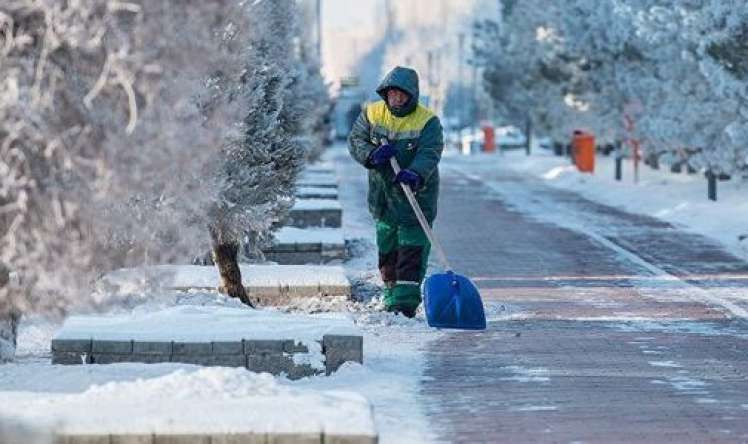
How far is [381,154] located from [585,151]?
3243cm

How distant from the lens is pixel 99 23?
7.89 m

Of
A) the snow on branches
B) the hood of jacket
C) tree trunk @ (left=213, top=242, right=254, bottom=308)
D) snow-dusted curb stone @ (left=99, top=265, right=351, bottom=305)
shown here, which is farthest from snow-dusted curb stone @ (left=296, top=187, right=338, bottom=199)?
the hood of jacket

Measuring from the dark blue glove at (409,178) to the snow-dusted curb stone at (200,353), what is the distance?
10.9 feet

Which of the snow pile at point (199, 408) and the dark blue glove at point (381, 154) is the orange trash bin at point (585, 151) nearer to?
the dark blue glove at point (381, 154)

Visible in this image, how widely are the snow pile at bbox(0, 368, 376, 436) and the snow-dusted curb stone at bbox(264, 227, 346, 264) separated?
8859mm

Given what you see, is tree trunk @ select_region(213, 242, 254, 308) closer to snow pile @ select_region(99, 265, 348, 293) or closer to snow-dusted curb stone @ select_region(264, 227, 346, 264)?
snow pile @ select_region(99, 265, 348, 293)

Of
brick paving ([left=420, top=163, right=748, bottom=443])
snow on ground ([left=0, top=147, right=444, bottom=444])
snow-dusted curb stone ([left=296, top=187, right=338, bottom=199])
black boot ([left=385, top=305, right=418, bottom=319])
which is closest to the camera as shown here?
snow on ground ([left=0, top=147, right=444, bottom=444])

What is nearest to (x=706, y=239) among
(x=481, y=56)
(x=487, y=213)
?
(x=487, y=213)

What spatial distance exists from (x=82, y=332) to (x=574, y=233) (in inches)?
578

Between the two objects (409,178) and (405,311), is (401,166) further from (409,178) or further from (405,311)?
(405,311)

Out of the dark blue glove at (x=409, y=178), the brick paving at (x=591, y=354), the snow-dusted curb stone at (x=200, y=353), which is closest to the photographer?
the brick paving at (x=591, y=354)

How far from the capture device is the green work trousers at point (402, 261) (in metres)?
14.0

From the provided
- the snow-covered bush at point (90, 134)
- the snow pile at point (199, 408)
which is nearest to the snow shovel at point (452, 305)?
the snow-covered bush at point (90, 134)

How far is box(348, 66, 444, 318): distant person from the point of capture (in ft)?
45.9
